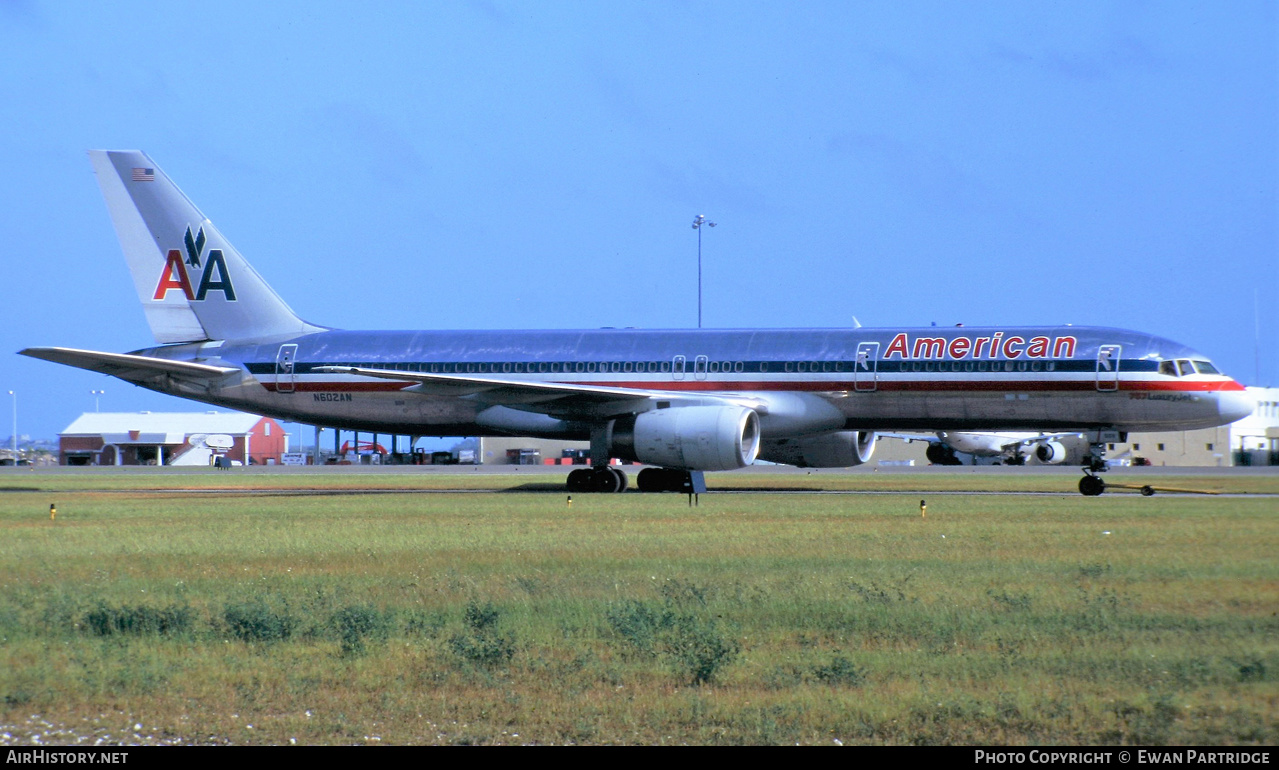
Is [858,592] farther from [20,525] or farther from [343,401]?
[343,401]

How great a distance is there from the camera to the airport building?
4102 inches

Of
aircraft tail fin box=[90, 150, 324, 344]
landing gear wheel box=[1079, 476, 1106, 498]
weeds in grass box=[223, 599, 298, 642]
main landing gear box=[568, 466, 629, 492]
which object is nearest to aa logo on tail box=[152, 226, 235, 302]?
aircraft tail fin box=[90, 150, 324, 344]

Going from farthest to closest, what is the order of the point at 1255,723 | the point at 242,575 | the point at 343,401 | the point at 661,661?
1. the point at 343,401
2. the point at 242,575
3. the point at 661,661
4. the point at 1255,723

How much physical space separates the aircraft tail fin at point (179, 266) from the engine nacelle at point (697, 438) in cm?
1186

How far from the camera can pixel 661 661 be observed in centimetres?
973

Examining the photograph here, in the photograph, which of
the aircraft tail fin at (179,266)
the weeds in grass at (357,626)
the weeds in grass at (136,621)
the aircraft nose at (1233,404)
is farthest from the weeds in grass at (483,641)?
the aircraft tail fin at (179,266)

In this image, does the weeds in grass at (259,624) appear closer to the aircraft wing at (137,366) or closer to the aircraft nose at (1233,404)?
the aircraft wing at (137,366)

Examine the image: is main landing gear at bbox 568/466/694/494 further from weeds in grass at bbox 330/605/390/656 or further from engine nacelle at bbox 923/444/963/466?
engine nacelle at bbox 923/444/963/466

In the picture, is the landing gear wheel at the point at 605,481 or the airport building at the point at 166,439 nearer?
the landing gear wheel at the point at 605,481

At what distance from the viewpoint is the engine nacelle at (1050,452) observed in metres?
68.6

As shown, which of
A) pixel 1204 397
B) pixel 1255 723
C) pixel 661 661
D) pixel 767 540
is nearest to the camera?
pixel 1255 723

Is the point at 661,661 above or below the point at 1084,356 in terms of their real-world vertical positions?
below
